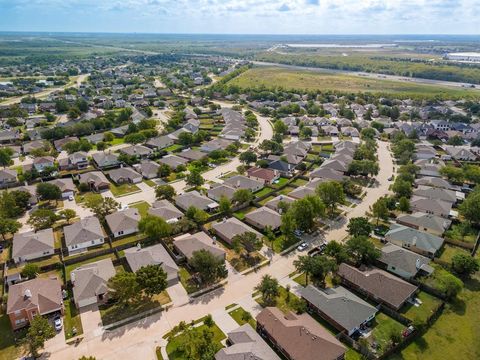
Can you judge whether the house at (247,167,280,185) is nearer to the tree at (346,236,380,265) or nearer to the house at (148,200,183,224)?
the house at (148,200,183,224)

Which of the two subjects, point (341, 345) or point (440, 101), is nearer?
point (341, 345)

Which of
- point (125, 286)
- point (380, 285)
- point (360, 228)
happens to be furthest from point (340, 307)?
point (125, 286)

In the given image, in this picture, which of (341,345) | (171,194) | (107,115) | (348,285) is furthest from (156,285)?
(107,115)

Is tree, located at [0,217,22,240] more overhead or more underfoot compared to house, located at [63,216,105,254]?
more overhead

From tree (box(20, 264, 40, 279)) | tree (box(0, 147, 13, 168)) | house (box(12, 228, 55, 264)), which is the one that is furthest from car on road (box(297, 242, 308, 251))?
tree (box(0, 147, 13, 168))

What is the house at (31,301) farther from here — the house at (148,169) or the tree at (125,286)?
the house at (148,169)

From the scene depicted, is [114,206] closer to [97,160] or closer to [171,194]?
[171,194]

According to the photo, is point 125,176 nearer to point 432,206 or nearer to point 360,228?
point 360,228
